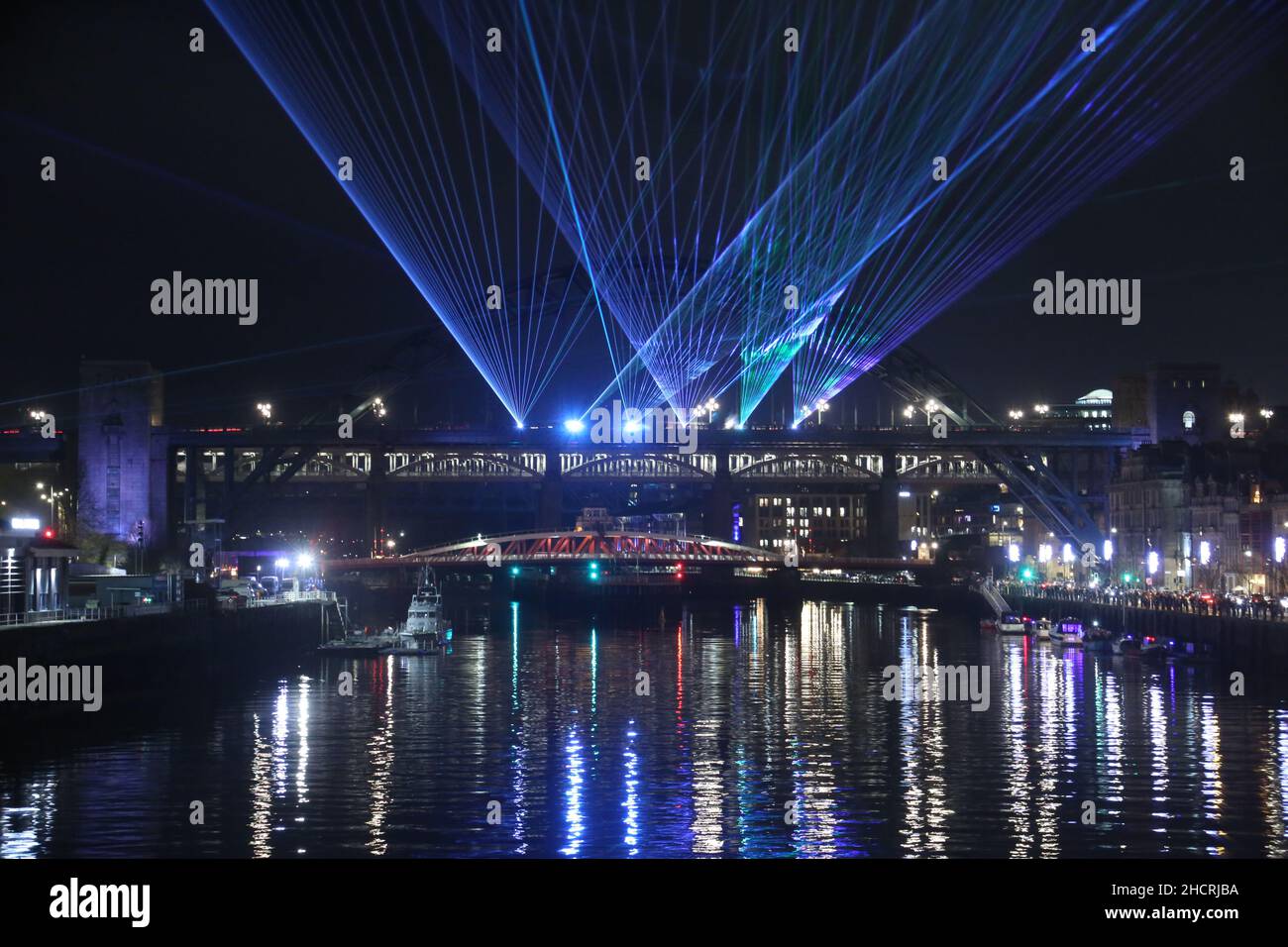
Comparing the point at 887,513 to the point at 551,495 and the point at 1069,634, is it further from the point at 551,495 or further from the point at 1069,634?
the point at 1069,634

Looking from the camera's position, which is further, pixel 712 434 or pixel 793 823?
pixel 712 434

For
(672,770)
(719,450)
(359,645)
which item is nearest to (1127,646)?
(359,645)

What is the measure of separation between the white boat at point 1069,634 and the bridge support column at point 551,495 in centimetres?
5034

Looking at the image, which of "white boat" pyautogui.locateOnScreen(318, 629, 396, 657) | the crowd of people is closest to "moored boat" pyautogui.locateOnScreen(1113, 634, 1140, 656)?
the crowd of people

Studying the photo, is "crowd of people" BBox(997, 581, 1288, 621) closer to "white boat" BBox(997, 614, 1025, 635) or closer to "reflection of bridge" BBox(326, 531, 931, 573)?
"white boat" BBox(997, 614, 1025, 635)

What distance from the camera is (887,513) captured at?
390ft

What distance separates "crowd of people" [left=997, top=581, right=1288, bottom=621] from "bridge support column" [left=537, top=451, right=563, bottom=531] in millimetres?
35070

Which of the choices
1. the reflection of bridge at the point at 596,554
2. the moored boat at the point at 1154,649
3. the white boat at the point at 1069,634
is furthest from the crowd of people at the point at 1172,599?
the reflection of bridge at the point at 596,554

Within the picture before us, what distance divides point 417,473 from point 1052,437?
180ft

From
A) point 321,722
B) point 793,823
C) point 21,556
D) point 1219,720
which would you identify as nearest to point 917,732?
point 1219,720

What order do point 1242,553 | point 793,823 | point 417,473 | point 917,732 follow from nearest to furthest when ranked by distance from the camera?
1. point 793,823
2. point 917,732
3. point 1242,553
4. point 417,473
